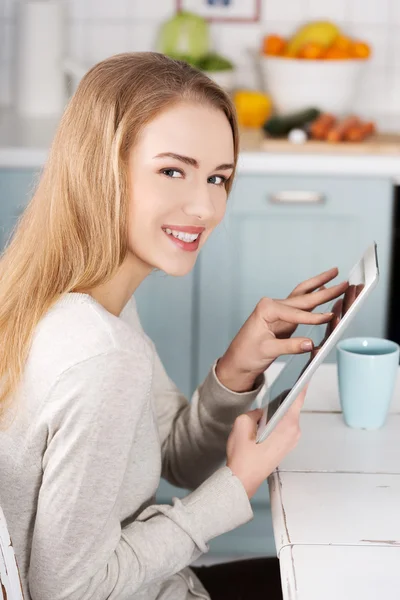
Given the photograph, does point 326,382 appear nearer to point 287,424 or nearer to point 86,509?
point 287,424

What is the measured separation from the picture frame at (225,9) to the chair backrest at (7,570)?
7.56 feet

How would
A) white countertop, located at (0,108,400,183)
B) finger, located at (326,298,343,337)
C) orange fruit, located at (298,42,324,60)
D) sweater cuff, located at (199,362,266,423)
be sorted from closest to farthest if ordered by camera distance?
1. finger, located at (326,298,343,337)
2. sweater cuff, located at (199,362,266,423)
3. white countertop, located at (0,108,400,183)
4. orange fruit, located at (298,42,324,60)

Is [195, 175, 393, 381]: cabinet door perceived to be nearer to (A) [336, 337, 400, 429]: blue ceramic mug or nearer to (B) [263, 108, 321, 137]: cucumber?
(B) [263, 108, 321, 137]: cucumber

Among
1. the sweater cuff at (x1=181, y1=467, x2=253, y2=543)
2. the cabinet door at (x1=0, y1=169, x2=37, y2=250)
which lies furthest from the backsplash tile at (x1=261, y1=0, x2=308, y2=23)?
the sweater cuff at (x1=181, y1=467, x2=253, y2=543)

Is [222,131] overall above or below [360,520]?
above

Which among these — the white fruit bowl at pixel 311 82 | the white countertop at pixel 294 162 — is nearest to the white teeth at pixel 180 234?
the white countertop at pixel 294 162

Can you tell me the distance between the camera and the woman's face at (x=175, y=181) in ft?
3.83

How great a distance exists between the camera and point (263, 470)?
1.17m

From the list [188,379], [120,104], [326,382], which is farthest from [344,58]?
[120,104]

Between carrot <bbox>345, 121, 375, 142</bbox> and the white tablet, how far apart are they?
4.33 feet

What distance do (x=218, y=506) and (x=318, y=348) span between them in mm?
220

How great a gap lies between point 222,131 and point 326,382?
0.46 m

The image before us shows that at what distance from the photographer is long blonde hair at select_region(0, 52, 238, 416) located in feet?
3.78

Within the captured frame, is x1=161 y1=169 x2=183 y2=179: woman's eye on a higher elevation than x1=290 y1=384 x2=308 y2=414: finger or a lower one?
higher
